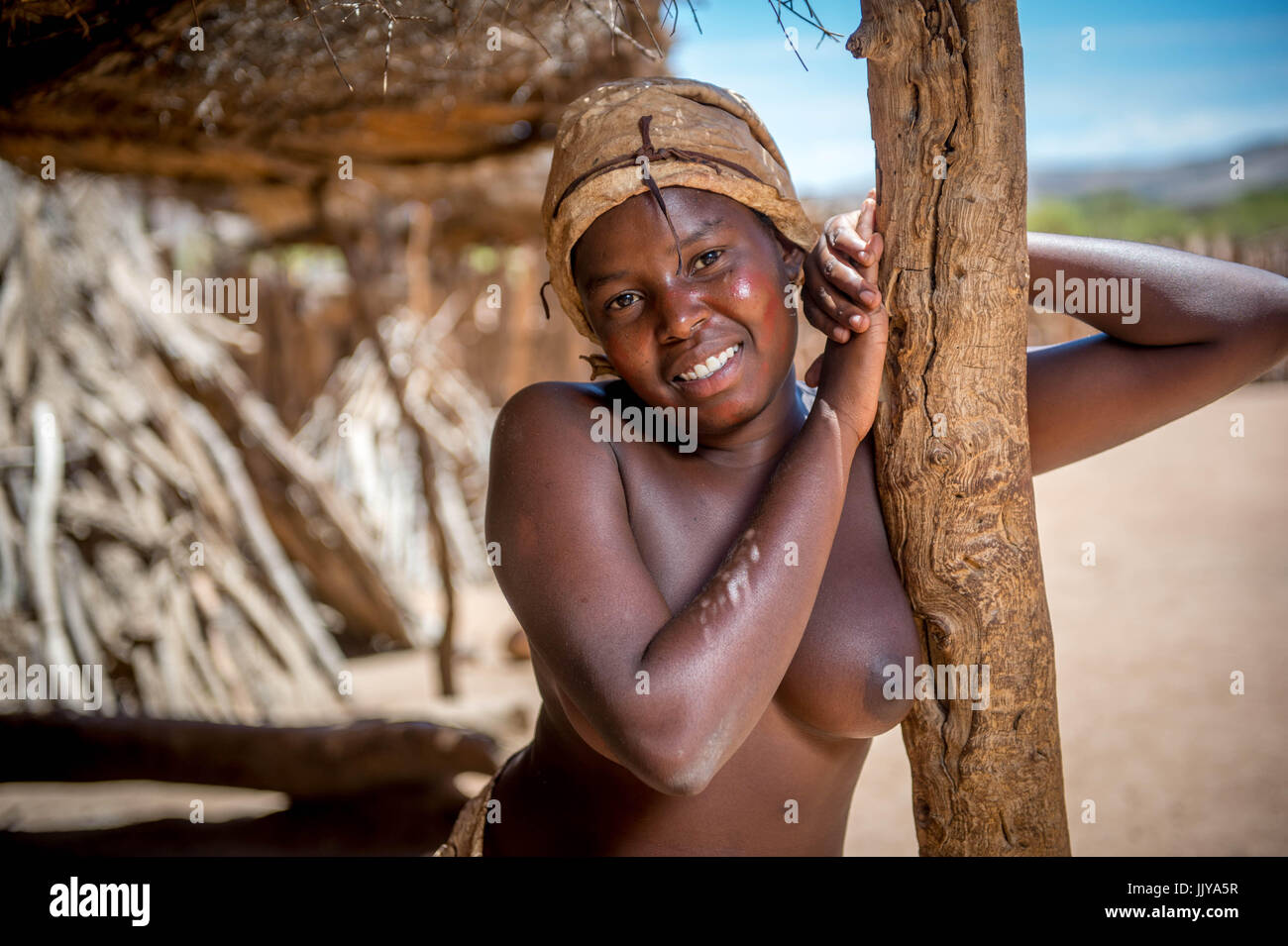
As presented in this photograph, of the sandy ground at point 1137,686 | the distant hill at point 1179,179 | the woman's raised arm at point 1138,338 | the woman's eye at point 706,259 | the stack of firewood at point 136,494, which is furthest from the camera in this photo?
the distant hill at point 1179,179

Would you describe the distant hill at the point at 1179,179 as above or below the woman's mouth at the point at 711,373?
above

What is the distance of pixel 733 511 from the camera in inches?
67.4

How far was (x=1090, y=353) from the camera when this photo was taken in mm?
1754

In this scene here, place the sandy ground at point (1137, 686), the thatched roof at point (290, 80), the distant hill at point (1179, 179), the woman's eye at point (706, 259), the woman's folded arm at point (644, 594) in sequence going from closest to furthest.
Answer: the woman's folded arm at point (644, 594)
the woman's eye at point (706, 259)
the thatched roof at point (290, 80)
the sandy ground at point (1137, 686)
the distant hill at point (1179, 179)

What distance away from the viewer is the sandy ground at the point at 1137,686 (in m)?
4.00

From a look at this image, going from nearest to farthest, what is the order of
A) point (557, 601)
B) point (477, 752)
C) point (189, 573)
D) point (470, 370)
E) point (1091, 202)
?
point (557, 601) → point (477, 752) → point (189, 573) → point (470, 370) → point (1091, 202)

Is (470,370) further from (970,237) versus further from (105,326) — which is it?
(970,237)

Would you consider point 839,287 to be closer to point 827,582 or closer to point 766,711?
point 827,582

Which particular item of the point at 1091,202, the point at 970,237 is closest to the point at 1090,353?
the point at 970,237

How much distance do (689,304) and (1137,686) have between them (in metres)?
4.92

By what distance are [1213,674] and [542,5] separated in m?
5.10

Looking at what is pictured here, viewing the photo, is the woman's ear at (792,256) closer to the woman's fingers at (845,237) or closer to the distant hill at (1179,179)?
the woman's fingers at (845,237)

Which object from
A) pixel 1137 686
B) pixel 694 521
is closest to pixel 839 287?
pixel 694 521

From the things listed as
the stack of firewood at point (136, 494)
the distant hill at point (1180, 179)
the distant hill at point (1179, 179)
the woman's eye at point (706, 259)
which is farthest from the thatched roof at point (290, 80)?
the distant hill at point (1180, 179)
